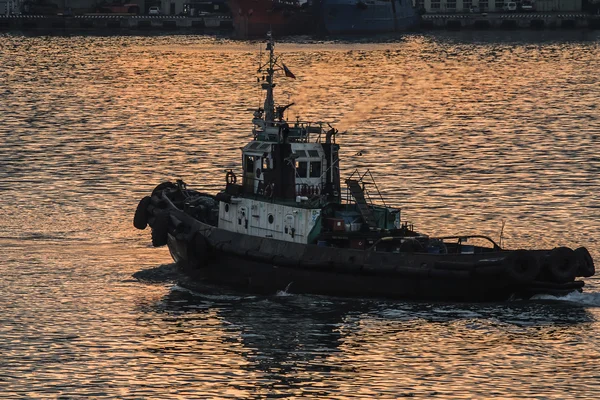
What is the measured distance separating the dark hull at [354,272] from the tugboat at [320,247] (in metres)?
0.04

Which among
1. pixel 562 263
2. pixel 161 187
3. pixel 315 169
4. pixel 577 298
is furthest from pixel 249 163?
pixel 577 298

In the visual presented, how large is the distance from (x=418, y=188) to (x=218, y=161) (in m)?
16.2

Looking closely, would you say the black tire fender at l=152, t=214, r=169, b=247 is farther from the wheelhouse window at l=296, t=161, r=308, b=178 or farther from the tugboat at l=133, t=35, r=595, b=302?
the wheelhouse window at l=296, t=161, r=308, b=178

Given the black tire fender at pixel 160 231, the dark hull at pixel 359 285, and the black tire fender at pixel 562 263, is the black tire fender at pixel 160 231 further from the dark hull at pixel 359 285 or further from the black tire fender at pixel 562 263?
the black tire fender at pixel 562 263

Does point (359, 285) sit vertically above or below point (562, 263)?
below

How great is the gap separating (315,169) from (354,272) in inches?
213

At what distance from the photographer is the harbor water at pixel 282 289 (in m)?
42.7

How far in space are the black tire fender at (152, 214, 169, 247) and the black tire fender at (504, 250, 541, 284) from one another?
15.2m

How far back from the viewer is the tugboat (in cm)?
4756

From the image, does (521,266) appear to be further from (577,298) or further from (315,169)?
(315,169)

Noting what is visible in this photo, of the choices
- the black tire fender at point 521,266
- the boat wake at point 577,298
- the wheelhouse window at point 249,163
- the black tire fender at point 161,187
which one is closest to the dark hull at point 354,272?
the black tire fender at point 521,266

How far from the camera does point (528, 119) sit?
11269 centimetres

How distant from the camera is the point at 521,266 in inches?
1857

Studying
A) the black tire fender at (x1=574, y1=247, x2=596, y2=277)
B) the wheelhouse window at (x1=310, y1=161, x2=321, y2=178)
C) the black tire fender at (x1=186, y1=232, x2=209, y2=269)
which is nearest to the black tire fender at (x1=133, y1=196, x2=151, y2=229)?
the black tire fender at (x1=186, y1=232, x2=209, y2=269)
